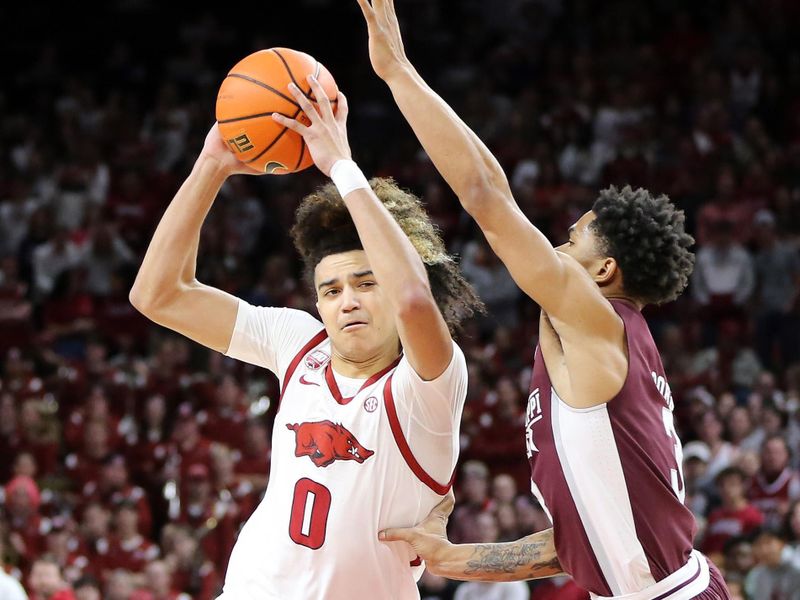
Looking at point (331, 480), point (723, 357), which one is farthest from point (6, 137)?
point (331, 480)

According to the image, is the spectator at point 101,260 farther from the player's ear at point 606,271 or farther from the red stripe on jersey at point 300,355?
the player's ear at point 606,271

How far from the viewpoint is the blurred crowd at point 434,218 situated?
31.5 ft

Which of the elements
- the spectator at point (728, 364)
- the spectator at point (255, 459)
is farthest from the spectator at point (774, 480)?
the spectator at point (255, 459)

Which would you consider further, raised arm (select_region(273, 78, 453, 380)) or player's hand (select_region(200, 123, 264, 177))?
player's hand (select_region(200, 123, 264, 177))

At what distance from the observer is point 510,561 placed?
394 cm

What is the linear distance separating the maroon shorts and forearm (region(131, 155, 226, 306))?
1947mm

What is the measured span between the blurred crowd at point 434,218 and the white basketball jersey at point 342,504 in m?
4.79

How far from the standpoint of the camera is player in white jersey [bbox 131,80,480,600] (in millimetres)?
3611

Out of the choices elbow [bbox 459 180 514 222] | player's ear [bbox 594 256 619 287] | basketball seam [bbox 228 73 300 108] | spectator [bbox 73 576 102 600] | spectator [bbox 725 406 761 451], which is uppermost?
basketball seam [bbox 228 73 300 108]

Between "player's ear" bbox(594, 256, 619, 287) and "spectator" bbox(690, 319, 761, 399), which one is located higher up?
"spectator" bbox(690, 319, 761, 399)

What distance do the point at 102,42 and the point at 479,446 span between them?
8.86 metres

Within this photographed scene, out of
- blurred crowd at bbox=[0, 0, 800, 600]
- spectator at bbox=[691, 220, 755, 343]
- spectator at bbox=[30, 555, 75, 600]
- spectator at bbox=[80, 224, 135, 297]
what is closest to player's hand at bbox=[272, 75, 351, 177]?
blurred crowd at bbox=[0, 0, 800, 600]

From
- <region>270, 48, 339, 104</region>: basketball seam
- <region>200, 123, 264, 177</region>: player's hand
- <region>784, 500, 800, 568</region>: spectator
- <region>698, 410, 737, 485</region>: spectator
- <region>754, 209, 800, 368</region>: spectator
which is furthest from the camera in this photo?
<region>754, 209, 800, 368</region>: spectator

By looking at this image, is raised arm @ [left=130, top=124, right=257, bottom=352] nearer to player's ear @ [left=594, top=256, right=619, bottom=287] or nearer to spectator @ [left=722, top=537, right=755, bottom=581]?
player's ear @ [left=594, top=256, right=619, bottom=287]
